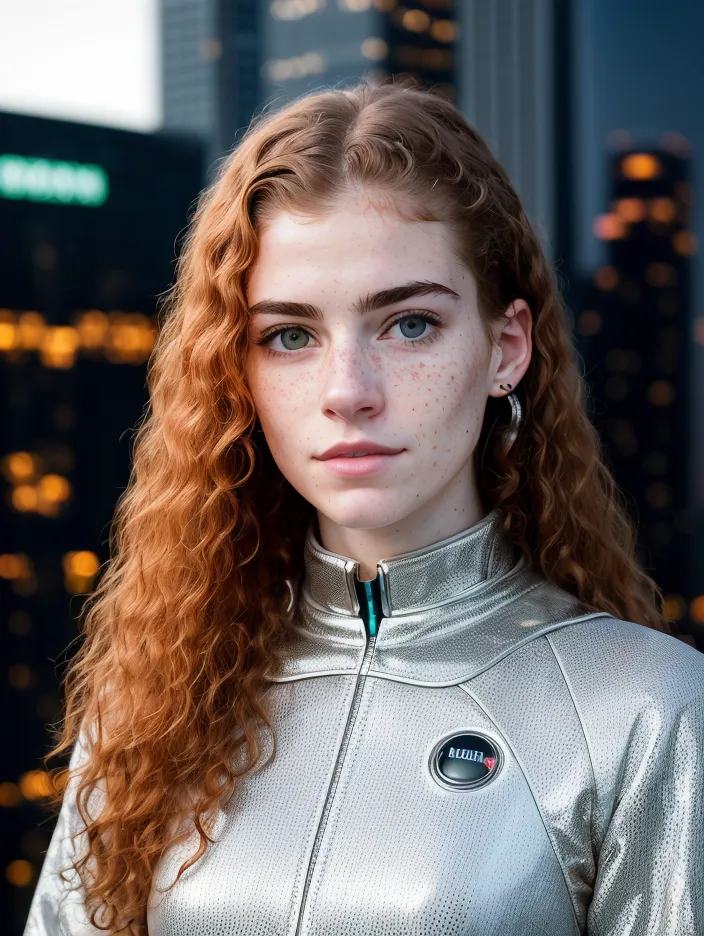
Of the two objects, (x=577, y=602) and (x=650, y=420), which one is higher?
(x=577, y=602)

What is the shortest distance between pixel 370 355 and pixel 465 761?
643mm

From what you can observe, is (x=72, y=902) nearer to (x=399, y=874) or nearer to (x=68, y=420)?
(x=399, y=874)

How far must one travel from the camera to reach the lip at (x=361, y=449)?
1.87 metres

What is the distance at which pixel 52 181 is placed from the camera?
Answer: 135ft

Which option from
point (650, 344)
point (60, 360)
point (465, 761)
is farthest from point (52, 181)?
point (465, 761)

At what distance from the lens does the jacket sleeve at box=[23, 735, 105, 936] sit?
2168 millimetres

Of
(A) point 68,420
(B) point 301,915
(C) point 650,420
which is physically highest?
(B) point 301,915

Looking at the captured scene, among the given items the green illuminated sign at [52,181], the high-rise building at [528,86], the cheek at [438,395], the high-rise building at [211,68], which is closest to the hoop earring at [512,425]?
the cheek at [438,395]

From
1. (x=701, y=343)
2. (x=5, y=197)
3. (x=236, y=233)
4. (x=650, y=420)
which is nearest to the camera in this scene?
(x=236, y=233)

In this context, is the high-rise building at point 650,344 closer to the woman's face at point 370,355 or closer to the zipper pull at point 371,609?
the zipper pull at point 371,609

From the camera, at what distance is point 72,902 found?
85.7 inches

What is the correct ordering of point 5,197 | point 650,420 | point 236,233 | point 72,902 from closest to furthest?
point 236,233
point 72,902
point 650,420
point 5,197

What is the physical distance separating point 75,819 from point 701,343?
2071 centimetres

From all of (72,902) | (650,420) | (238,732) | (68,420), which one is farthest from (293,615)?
(68,420)
